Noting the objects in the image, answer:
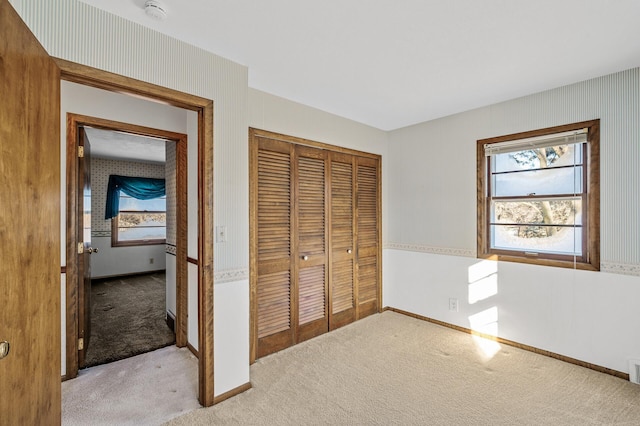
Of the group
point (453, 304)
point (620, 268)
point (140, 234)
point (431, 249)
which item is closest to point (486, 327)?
point (453, 304)

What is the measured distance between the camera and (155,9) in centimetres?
160

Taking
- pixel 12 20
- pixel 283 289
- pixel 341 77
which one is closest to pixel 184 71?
pixel 12 20

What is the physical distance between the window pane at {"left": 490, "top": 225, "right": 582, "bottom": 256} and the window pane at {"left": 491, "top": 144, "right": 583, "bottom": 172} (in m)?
0.60

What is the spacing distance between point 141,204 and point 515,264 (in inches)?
273

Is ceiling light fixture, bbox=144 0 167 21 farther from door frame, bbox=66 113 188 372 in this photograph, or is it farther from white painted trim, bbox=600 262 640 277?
white painted trim, bbox=600 262 640 277

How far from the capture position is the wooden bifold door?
270 centimetres

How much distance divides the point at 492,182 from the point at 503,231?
1.72ft

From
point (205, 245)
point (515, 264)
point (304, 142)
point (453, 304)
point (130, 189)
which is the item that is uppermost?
point (304, 142)

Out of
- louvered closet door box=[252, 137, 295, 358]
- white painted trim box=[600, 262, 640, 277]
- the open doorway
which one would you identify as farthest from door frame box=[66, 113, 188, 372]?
white painted trim box=[600, 262, 640, 277]

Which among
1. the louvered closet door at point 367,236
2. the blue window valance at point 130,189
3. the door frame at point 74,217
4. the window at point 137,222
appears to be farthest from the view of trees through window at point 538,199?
the window at point 137,222

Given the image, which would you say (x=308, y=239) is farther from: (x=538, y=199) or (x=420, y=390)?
(x=538, y=199)

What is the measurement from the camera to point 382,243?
3932 mm

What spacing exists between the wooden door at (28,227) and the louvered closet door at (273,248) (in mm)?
1441

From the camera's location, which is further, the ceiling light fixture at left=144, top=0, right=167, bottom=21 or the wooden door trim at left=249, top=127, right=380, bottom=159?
the wooden door trim at left=249, top=127, right=380, bottom=159
